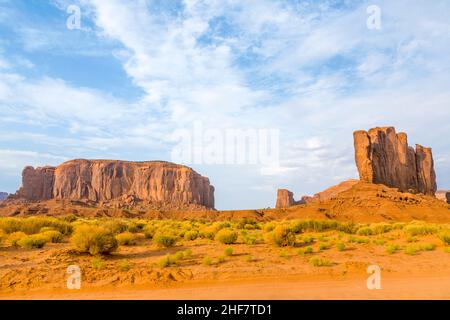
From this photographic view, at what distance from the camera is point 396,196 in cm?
6284

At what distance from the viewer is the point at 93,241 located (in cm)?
1558

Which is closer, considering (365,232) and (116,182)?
(365,232)

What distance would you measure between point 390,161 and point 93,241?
76619 millimetres

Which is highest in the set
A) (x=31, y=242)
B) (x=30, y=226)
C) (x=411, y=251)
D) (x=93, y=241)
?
(x=30, y=226)

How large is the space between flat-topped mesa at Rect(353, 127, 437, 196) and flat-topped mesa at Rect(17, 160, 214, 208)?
74.2 meters

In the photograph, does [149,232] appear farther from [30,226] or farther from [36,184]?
[36,184]

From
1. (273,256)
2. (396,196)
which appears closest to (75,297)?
(273,256)

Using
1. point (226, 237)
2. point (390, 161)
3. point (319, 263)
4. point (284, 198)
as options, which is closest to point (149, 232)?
point (226, 237)

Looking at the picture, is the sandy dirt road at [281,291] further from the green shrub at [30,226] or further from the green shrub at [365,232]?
the green shrub at [30,226]

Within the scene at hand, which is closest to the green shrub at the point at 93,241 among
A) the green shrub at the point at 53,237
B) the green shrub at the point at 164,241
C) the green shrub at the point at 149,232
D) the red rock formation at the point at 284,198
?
the green shrub at the point at 164,241

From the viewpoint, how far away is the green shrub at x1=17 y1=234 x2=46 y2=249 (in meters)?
17.7

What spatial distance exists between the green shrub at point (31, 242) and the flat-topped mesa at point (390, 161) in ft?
225
